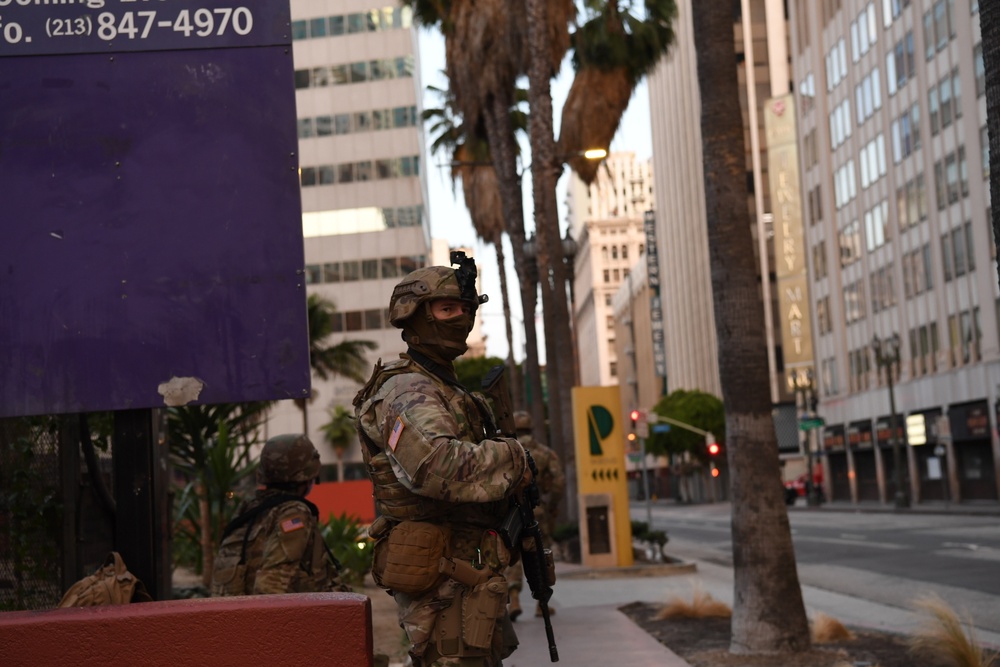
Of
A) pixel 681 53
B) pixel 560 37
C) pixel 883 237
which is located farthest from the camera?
pixel 681 53

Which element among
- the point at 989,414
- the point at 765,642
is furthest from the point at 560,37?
the point at 989,414

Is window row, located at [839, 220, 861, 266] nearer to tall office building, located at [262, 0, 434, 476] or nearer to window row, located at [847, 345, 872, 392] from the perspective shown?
window row, located at [847, 345, 872, 392]

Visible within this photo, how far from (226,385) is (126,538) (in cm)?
70

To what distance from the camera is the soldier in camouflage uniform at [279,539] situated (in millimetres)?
6453

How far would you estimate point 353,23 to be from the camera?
68.9 m

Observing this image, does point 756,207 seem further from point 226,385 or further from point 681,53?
point 226,385

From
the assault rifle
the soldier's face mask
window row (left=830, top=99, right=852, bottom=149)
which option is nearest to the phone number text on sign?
the soldier's face mask

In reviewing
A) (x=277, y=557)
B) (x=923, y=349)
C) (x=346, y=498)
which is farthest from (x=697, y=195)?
(x=277, y=557)

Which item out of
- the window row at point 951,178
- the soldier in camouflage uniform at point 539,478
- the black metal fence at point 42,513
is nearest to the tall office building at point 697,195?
the window row at point 951,178

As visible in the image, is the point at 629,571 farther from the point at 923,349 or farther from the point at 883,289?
the point at 883,289

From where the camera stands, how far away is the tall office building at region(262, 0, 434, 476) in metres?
66.8

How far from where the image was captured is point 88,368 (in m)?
5.11

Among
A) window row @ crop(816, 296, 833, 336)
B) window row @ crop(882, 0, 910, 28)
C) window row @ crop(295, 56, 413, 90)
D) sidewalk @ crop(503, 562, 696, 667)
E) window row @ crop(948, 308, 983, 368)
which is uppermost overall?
window row @ crop(295, 56, 413, 90)

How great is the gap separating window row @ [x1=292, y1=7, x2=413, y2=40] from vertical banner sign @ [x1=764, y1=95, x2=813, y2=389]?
70.0 feet
